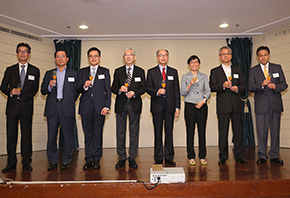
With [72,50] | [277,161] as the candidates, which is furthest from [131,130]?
[72,50]

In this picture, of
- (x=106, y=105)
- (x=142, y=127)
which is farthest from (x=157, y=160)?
(x=142, y=127)

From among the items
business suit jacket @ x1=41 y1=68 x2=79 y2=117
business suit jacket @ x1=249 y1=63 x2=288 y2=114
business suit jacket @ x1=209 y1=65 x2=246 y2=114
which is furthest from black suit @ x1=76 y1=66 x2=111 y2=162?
business suit jacket @ x1=249 y1=63 x2=288 y2=114

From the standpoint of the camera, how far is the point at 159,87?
3604 mm

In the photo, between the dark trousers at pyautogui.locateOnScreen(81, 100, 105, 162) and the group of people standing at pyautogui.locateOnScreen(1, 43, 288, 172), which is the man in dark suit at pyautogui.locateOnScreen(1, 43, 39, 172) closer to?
the group of people standing at pyautogui.locateOnScreen(1, 43, 288, 172)

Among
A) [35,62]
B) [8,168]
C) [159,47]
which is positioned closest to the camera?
[8,168]

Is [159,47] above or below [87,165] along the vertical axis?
above

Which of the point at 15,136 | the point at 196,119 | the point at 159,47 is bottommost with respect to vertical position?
the point at 15,136

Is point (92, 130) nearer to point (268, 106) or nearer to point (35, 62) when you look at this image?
point (268, 106)

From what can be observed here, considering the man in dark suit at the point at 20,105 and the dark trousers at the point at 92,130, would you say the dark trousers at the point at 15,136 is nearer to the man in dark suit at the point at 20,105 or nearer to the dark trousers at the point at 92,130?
the man in dark suit at the point at 20,105

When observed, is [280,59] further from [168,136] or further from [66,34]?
[66,34]

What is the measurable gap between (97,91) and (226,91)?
6.63 ft

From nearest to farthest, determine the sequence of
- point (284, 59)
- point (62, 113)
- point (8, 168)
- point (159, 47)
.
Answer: point (8, 168)
point (62, 113)
point (284, 59)
point (159, 47)

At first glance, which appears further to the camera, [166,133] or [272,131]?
[272,131]

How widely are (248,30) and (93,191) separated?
16.7 feet
